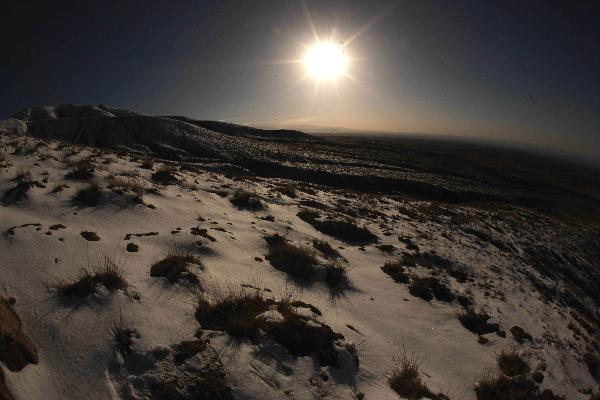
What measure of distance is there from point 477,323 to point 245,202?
1149 centimetres

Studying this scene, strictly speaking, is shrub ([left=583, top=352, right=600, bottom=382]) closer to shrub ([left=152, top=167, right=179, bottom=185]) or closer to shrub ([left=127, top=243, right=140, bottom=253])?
shrub ([left=127, top=243, right=140, bottom=253])

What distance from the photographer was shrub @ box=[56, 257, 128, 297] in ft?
20.3

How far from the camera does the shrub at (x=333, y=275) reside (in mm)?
10305

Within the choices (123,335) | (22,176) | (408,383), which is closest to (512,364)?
(408,383)

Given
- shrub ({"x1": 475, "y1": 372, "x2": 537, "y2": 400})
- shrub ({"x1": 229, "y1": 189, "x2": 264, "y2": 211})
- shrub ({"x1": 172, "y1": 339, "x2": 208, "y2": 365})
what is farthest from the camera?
shrub ({"x1": 229, "y1": 189, "x2": 264, "y2": 211})

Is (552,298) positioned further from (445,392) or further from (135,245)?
(135,245)

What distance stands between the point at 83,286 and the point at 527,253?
25.6 m

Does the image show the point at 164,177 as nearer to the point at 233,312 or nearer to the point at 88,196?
the point at 88,196

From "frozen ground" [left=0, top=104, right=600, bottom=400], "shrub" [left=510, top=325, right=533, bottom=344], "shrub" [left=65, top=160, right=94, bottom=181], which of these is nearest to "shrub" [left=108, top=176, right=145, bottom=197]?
"frozen ground" [left=0, top=104, right=600, bottom=400]

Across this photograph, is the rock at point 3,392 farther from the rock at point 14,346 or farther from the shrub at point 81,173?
the shrub at point 81,173

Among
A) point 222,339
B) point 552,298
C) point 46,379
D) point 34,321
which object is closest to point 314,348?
point 222,339

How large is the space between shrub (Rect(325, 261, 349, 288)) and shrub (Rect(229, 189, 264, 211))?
6.59 metres

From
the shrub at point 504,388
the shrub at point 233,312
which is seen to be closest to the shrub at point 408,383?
the shrub at point 504,388

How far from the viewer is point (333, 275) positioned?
10.5m
